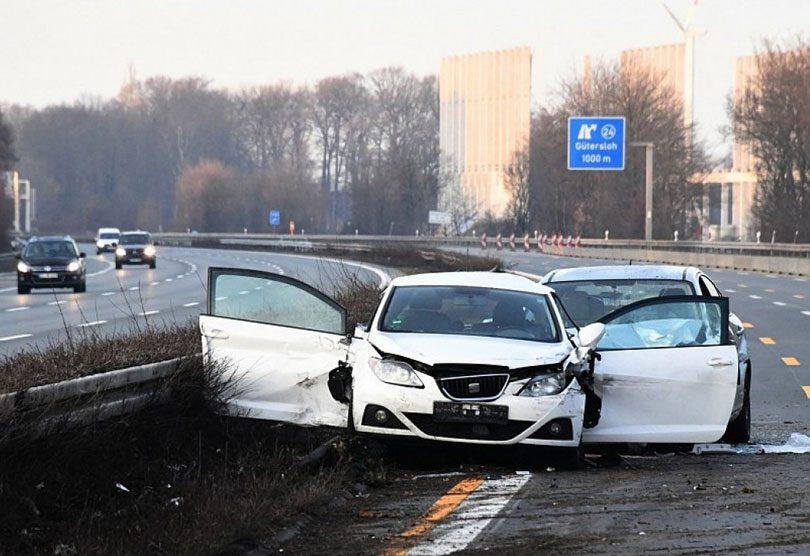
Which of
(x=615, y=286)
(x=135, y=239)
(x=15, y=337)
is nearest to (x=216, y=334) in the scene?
(x=615, y=286)

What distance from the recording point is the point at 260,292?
11.3 m

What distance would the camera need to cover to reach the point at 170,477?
30.1 ft

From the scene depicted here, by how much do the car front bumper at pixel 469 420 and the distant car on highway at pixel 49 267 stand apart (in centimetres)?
3227

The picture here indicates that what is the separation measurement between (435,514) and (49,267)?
3517cm

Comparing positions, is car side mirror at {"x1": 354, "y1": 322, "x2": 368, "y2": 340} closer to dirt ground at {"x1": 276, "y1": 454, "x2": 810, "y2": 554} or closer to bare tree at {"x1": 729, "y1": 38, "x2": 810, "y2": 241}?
dirt ground at {"x1": 276, "y1": 454, "x2": 810, "y2": 554}

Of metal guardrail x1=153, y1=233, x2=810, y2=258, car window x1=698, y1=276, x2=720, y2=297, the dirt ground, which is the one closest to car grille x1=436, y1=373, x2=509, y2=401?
the dirt ground

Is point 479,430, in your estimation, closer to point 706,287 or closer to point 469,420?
point 469,420

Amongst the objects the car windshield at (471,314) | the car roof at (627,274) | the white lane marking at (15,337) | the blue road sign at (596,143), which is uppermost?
the blue road sign at (596,143)

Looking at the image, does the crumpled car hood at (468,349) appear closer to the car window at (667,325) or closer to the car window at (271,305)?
the car window at (271,305)

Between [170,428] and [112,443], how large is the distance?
1030 millimetres

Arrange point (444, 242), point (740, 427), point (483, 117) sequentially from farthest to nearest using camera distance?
point (483, 117), point (444, 242), point (740, 427)

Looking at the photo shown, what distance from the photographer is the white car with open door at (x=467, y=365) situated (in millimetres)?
10562

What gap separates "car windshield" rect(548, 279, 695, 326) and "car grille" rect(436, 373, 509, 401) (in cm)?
383

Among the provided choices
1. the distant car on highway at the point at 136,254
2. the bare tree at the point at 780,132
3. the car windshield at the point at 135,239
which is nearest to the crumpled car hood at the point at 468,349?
the distant car on highway at the point at 136,254
